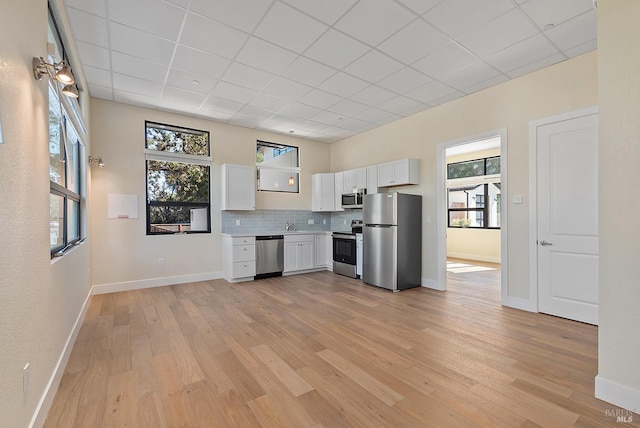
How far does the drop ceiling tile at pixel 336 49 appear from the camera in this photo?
2934 mm

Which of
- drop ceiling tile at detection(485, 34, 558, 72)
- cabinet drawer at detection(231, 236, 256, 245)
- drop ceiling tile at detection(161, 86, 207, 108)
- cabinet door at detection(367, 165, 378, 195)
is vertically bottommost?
cabinet drawer at detection(231, 236, 256, 245)

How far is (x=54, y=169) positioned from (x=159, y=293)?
2609mm

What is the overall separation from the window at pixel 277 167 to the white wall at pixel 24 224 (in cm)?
420

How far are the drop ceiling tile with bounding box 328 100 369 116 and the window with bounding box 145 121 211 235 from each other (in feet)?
8.39

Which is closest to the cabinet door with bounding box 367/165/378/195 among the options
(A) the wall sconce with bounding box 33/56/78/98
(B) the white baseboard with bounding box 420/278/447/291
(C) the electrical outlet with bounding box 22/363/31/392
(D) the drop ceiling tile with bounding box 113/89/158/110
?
(B) the white baseboard with bounding box 420/278/447/291

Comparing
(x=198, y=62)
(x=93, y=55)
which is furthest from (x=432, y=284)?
(x=93, y=55)

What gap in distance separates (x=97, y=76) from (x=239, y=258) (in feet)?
11.0

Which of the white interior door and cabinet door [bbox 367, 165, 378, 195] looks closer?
the white interior door

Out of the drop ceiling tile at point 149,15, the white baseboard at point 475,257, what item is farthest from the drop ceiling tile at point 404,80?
the white baseboard at point 475,257

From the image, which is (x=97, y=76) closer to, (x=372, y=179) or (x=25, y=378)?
(x=25, y=378)

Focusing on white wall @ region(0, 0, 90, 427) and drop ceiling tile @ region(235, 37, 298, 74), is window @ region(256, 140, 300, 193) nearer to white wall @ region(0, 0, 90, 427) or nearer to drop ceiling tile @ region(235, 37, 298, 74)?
drop ceiling tile @ region(235, 37, 298, 74)

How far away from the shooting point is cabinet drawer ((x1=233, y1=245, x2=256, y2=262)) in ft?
16.9

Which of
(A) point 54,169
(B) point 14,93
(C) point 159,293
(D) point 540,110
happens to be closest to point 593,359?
(D) point 540,110

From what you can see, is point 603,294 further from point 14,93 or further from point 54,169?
point 54,169
